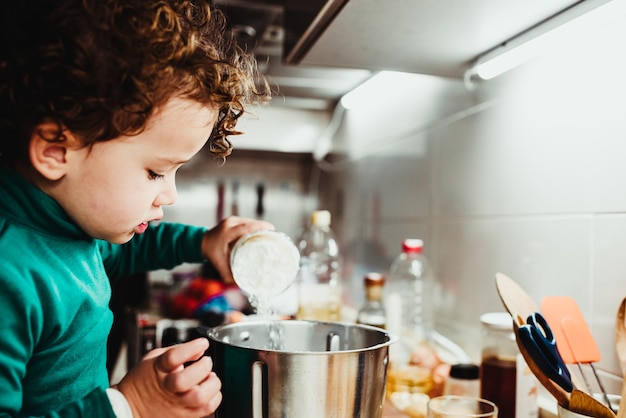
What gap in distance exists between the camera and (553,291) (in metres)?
0.83

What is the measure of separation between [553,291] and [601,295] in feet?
0.32

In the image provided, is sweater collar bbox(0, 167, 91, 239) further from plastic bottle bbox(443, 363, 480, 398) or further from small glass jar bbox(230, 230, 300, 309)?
plastic bottle bbox(443, 363, 480, 398)

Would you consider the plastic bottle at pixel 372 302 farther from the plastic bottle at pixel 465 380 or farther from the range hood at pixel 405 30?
the range hood at pixel 405 30

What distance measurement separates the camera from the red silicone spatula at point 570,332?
26.4 inches

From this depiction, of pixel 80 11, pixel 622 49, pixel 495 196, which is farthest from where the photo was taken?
pixel 495 196

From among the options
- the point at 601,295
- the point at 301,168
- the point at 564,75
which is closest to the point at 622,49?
the point at 564,75

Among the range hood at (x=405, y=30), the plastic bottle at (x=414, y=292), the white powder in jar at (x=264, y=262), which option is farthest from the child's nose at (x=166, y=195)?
the plastic bottle at (x=414, y=292)

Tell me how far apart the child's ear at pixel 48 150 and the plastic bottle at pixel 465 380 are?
1.90ft

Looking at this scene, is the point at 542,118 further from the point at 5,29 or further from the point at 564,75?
the point at 5,29

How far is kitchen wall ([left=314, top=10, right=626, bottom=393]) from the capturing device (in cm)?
73

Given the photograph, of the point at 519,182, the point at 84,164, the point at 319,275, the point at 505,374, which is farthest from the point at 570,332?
the point at 319,275

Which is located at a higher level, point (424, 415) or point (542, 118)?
point (542, 118)

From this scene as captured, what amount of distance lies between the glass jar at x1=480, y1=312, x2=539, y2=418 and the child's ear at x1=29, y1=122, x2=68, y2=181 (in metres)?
0.56

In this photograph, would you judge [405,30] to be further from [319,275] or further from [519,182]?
[319,275]
